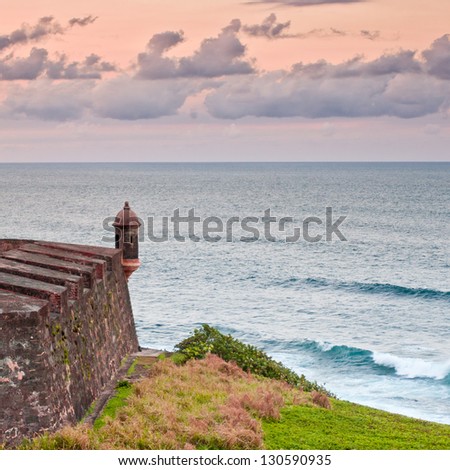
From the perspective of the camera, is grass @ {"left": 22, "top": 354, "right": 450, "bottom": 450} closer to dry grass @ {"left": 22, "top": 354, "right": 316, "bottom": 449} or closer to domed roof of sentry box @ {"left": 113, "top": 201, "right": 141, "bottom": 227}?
dry grass @ {"left": 22, "top": 354, "right": 316, "bottom": 449}

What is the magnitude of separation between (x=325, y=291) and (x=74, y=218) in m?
64.1

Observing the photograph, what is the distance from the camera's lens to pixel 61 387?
1792 centimetres

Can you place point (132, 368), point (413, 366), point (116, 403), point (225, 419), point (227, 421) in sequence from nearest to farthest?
point (227, 421) < point (225, 419) < point (116, 403) < point (132, 368) < point (413, 366)

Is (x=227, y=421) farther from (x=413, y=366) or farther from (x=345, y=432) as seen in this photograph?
(x=413, y=366)

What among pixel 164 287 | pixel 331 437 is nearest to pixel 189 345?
pixel 331 437

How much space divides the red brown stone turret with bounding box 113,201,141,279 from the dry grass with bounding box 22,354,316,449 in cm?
523

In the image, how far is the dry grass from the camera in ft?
56.1

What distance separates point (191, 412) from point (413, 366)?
23697mm

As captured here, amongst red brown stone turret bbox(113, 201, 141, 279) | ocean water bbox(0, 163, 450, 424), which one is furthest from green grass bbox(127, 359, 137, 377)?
ocean water bbox(0, 163, 450, 424)

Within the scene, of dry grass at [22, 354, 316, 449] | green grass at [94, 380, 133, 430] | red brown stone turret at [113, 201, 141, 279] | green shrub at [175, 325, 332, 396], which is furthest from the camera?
red brown stone turret at [113, 201, 141, 279]

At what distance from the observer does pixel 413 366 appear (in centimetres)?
4097

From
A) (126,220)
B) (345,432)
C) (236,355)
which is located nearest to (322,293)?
(126,220)

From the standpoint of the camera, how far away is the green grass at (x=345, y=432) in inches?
735
